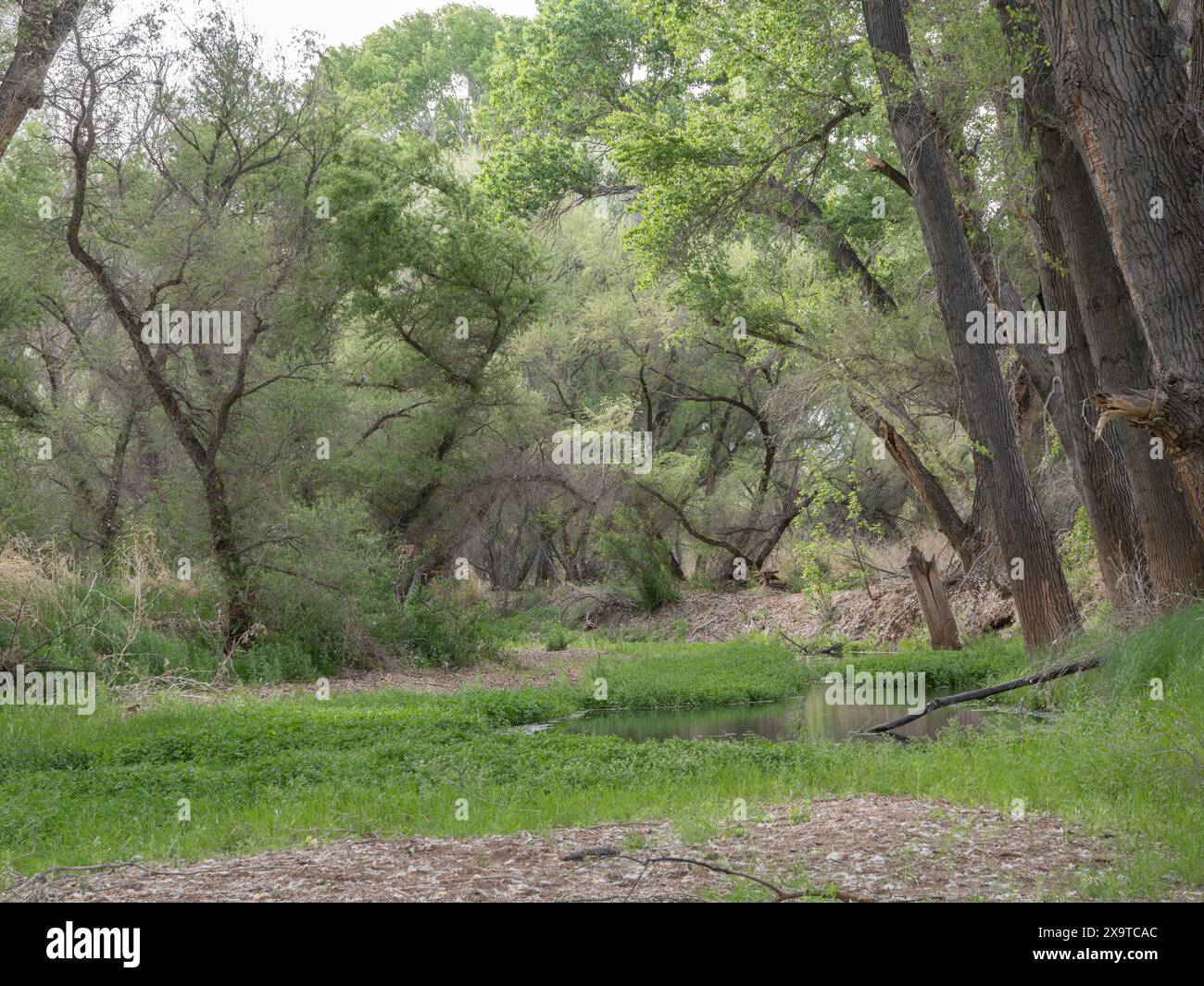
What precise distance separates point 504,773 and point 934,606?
12.1m

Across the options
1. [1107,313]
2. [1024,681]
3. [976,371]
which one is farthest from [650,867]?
[976,371]

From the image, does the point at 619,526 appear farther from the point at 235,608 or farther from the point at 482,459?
the point at 235,608

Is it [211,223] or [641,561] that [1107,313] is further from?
[641,561]

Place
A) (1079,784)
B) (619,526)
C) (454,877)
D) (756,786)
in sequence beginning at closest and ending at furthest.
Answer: (454,877) → (1079,784) → (756,786) → (619,526)

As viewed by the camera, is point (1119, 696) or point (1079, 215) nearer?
point (1119, 696)

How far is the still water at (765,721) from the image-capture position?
13.6 meters

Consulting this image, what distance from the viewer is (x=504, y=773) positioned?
389 inches

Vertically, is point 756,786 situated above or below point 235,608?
below

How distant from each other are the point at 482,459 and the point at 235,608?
810 centimetres

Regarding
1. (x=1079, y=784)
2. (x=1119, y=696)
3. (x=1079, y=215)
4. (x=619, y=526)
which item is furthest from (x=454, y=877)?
(x=619, y=526)

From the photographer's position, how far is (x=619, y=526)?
3061 centimetres

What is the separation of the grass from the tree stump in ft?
27.9

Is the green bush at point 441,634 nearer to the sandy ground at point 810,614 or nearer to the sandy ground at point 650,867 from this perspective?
the sandy ground at point 810,614

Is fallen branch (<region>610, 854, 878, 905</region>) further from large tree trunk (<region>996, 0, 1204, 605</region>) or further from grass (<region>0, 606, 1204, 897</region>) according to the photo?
large tree trunk (<region>996, 0, 1204, 605</region>)
